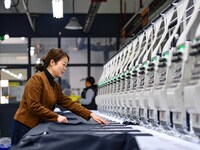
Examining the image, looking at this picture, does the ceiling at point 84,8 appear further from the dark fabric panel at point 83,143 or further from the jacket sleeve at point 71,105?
the dark fabric panel at point 83,143

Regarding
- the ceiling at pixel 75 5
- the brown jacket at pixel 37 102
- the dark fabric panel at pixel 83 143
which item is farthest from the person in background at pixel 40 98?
the ceiling at pixel 75 5

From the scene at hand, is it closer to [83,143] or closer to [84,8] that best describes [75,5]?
[84,8]

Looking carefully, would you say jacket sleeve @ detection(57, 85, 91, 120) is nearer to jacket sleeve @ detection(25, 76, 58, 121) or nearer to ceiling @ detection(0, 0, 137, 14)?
jacket sleeve @ detection(25, 76, 58, 121)

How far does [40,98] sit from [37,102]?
0.56 ft

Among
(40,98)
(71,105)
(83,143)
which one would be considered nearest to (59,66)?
(40,98)

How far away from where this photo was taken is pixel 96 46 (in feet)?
45.8

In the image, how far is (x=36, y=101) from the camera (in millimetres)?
3410

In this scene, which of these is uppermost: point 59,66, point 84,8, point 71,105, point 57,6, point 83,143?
point 84,8

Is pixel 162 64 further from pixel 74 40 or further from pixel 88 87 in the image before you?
pixel 74 40

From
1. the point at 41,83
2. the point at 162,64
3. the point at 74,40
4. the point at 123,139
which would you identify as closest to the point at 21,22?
the point at 74,40

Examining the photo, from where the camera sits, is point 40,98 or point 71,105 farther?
point 71,105

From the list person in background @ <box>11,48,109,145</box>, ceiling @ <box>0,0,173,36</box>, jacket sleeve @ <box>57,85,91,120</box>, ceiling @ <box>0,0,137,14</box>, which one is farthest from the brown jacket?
ceiling @ <box>0,0,137,14</box>

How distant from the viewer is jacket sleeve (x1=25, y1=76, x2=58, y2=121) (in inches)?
133

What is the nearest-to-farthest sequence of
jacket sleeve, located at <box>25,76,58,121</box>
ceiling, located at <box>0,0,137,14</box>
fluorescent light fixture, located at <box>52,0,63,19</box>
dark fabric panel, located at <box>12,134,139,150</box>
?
dark fabric panel, located at <box>12,134,139,150</box>
jacket sleeve, located at <box>25,76,58,121</box>
fluorescent light fixture, located at <box>52,0,63,19</box>
ceiling, located at <box>0,0,137,14</box>
